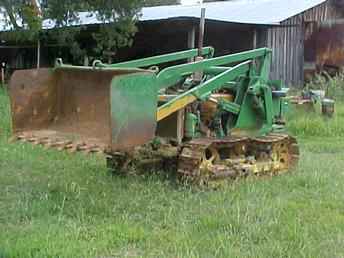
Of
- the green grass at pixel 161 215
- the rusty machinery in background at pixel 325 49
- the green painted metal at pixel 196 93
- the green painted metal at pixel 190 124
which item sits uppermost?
the rusty machinery in background at pixel 325 49

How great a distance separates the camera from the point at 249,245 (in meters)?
4.52

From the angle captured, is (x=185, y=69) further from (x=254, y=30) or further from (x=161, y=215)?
(x=254, y=30)

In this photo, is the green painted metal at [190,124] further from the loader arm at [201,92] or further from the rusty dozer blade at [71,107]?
the rusty dozer blade at [71,107]

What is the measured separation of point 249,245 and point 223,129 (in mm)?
2708

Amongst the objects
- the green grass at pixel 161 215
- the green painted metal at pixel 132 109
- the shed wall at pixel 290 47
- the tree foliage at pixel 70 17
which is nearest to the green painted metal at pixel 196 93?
the green painted metal at pixel 132 109

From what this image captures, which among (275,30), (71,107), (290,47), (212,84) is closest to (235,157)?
(212,84)

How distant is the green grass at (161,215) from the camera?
4.39 metres

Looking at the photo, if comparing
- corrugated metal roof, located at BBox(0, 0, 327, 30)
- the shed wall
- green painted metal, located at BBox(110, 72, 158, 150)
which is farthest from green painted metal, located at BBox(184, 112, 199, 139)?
the shed wall

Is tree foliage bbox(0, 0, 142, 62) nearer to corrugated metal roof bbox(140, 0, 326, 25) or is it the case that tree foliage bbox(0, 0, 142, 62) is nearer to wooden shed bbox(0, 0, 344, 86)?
wooden shed bbox(0, 0, 344, 86)

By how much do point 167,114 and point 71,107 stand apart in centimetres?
107

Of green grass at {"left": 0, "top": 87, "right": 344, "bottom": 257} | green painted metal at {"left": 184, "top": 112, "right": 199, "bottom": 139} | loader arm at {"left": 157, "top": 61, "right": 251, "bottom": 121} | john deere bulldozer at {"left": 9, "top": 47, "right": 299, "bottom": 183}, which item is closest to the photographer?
green grass at {"left": 0, "top": 87, "right": 344, "bottom": 257}

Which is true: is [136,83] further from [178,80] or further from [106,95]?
[178,80]

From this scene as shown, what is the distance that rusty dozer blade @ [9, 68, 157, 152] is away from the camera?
554cm

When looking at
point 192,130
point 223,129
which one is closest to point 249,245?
point 192,130
